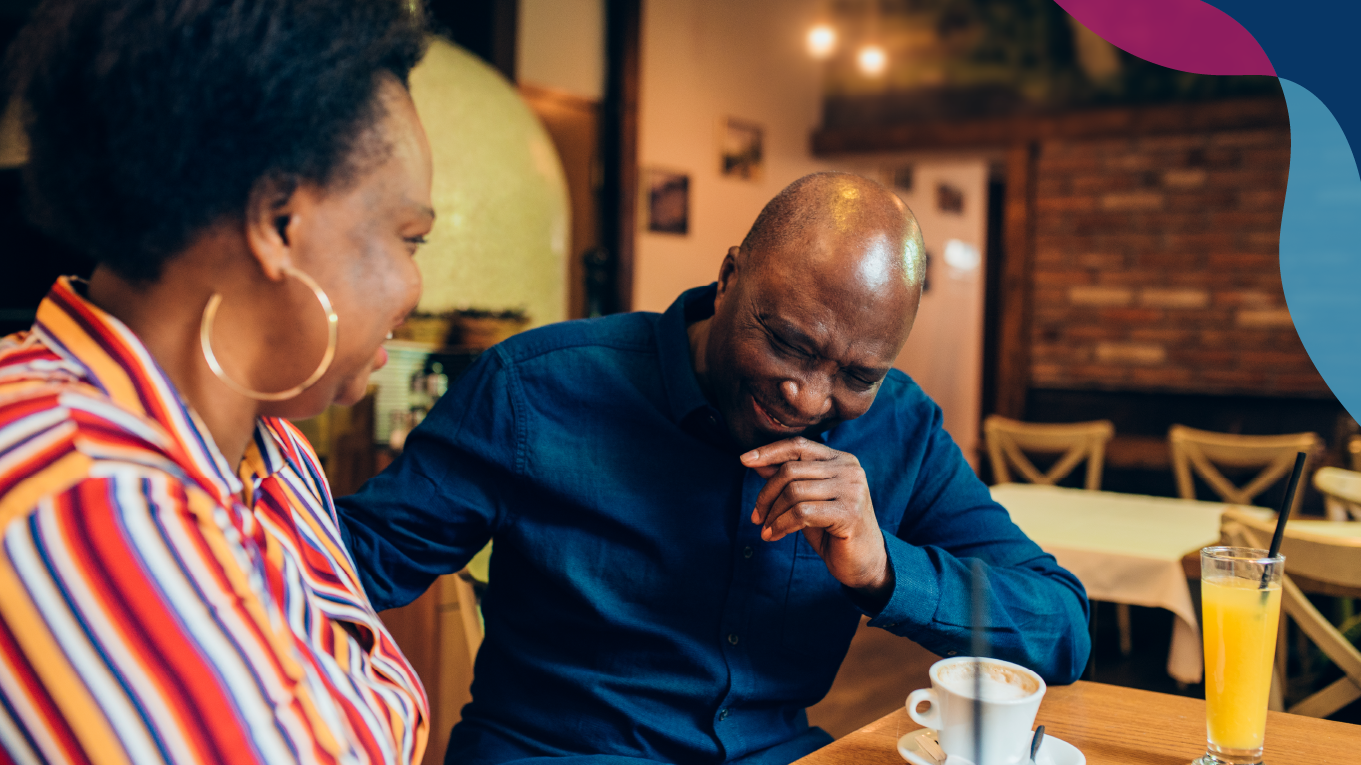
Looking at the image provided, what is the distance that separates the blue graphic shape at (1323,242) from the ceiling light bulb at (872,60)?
2223 mm

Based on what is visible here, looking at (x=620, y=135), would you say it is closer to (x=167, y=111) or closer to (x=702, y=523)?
→ (x=702, y=523)

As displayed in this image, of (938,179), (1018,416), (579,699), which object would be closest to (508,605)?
(579,699)

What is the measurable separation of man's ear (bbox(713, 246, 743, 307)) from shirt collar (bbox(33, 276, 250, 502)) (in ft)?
2.18

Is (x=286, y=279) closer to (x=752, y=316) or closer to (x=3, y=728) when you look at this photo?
(x=3, y=728)

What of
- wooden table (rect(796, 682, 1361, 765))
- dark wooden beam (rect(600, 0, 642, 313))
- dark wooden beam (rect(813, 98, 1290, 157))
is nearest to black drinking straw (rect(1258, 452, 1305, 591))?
wooden table (rect(796, 682, 1361, 765))

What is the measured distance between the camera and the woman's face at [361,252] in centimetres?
64

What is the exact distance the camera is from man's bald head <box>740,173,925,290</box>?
41.3 inches

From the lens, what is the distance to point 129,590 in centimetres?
53

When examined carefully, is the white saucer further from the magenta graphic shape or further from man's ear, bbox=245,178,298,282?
the magenta graphic shape

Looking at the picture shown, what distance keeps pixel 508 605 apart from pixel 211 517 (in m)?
0.62

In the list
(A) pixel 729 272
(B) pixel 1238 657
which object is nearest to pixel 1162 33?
(A) pixel 729 272

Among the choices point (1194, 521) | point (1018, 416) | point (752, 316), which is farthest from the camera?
point (1018, 416)

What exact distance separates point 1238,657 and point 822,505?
387 millimetres

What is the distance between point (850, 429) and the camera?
120cm
